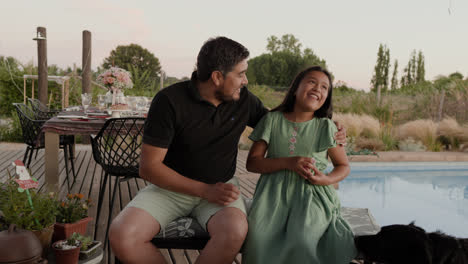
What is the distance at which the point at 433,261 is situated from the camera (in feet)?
4.35

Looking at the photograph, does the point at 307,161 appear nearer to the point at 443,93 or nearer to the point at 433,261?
the point at 433,261

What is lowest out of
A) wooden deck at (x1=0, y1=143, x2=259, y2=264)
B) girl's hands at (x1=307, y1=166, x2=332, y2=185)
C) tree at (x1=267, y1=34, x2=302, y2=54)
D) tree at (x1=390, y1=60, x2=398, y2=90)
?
wooden deck at (x1=0, y1=143, x2=259, y2=264)

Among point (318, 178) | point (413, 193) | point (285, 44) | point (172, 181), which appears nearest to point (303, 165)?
point (318, 178)

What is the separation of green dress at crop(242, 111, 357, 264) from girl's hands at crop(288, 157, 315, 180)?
66mm

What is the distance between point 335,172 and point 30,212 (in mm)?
1462

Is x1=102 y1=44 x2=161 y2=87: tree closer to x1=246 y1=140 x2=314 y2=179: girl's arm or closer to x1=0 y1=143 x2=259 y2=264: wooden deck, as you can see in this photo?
x1=0 y1=143 x2=259 y2=264: wooden deck

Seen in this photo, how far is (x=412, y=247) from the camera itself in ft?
4.51

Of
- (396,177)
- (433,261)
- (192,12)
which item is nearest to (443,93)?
(396,177)

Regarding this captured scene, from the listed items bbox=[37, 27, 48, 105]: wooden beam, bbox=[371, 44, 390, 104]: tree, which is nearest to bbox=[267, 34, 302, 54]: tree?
bbox=[371, 44, 390, 104]: tree

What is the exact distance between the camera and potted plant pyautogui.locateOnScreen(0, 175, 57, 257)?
1.64 m

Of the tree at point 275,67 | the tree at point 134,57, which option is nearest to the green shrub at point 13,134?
the tree at point 134,57

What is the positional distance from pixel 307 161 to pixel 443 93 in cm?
1008

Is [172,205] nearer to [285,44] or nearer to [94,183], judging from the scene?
[94,183]

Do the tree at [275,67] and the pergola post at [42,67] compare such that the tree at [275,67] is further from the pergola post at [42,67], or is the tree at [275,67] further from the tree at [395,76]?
the pergola post at [42,67]
